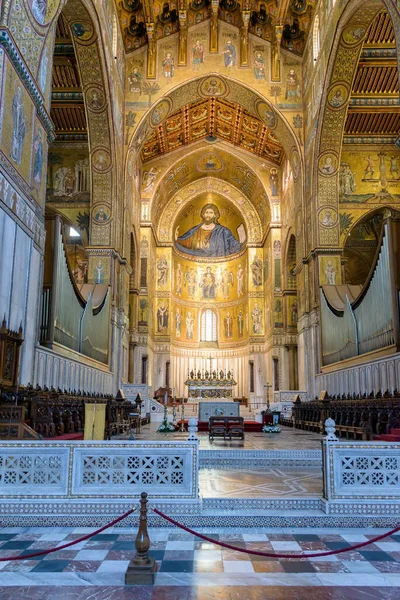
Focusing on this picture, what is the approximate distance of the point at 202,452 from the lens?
9.08m

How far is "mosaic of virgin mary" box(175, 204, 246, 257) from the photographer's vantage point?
33.3 meters

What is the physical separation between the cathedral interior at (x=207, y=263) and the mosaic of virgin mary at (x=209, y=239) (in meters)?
0.14

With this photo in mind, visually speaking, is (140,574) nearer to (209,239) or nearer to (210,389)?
(210,389)

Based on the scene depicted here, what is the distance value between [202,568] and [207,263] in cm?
3041

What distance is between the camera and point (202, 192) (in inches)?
1230

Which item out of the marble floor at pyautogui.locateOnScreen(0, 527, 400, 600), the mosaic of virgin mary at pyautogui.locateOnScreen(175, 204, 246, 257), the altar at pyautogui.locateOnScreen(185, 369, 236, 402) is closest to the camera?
the marble floor at pyautogui.locateOnScreen(0, 527, 400, 600)

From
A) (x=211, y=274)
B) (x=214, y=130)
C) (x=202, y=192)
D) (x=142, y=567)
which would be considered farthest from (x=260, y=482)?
(x=211, y=274)

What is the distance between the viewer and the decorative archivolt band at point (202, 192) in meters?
30.4

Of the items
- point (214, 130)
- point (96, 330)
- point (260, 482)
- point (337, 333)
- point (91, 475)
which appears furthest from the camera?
point (214, 130)

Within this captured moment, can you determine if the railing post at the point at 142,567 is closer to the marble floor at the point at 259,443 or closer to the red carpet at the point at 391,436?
the red carpet at the point at 391,436

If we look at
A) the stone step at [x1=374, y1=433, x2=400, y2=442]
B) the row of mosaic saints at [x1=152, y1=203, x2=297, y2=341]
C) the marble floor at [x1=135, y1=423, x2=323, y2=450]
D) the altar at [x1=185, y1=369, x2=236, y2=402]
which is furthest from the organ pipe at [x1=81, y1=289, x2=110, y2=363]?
the row of mosaic saints at [x1=152, y1=203, x2=297, y2=341]

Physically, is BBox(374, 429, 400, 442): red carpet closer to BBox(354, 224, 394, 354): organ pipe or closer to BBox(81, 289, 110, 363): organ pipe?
BBox(354, 224, 394, 354): organ pipe

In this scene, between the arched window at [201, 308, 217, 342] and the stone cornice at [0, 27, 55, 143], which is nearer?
the stone cornice at [0, 27, 55, 143]

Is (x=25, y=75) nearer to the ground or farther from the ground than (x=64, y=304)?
farther from the ground
